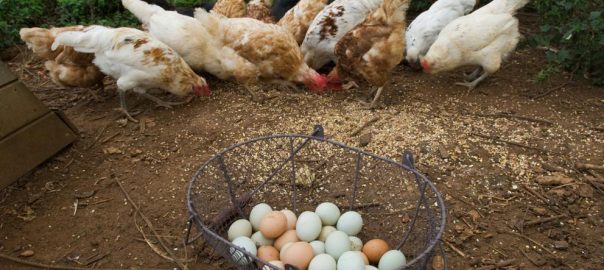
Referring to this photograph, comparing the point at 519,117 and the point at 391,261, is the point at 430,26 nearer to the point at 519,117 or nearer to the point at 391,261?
the point at 519,117

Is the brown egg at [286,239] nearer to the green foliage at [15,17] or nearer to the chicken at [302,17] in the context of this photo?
the chicken at [302,17]

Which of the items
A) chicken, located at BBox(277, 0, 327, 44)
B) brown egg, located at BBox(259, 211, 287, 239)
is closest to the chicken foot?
chicken, located at BBox(277, 0, 327, 44)

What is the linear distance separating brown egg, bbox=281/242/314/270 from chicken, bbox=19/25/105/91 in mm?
2714

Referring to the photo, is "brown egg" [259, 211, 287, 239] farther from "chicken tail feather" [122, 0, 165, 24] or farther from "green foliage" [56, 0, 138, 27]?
"green foliage" [56, 0, 138, 27]

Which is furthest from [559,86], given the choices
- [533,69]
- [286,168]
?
[286,168]

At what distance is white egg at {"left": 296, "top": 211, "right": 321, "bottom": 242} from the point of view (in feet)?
6.03

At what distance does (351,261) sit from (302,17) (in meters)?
3.30

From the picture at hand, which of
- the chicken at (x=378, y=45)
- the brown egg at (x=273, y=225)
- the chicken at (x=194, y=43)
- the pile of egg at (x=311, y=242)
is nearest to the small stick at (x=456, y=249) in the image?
the pile of egg at (x=311, y=242)


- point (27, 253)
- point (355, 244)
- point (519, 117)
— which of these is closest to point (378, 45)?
point (519, 117)

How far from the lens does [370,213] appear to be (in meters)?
2.27

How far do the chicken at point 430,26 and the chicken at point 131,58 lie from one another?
2.16 metres

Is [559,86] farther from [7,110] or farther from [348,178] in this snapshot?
[7,110]

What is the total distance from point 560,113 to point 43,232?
148 inches

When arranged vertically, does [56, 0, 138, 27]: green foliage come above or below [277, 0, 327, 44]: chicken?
below
